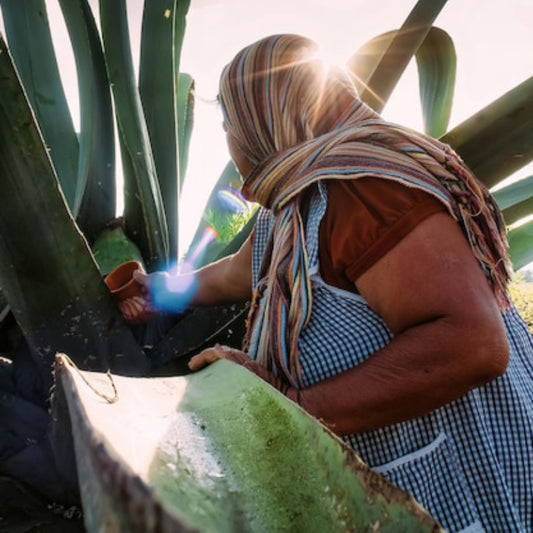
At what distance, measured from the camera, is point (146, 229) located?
1304 mm

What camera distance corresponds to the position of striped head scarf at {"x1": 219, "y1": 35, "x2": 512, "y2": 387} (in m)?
0.72

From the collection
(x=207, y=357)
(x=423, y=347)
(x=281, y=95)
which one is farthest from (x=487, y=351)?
(x=281, y=95)

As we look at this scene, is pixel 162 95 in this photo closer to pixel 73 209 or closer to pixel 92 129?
pixel 92 129

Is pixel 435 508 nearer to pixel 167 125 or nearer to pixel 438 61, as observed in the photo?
pixel 167 125

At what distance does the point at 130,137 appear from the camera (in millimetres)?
1242

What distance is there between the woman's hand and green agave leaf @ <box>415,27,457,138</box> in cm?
132

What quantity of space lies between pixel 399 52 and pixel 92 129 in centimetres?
84

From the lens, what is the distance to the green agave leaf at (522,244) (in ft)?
5.21

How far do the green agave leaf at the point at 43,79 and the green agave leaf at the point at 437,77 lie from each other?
3.81 ft

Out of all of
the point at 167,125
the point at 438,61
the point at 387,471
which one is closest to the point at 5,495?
the point at 387,471

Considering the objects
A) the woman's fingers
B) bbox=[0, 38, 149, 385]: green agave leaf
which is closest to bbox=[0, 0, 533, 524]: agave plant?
bbox=[0, 38, 149, 385]: green agave leaf

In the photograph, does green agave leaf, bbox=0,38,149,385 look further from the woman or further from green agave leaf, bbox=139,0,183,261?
green agave leaf, bbox=139,0,183,261

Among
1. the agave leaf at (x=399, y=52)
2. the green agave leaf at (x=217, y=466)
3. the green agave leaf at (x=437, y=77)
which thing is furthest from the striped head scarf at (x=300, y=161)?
the green agave leaf at (x=437, y=77)

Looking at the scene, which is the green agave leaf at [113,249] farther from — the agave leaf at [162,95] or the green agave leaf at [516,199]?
the green agave leaf at [516,199]
